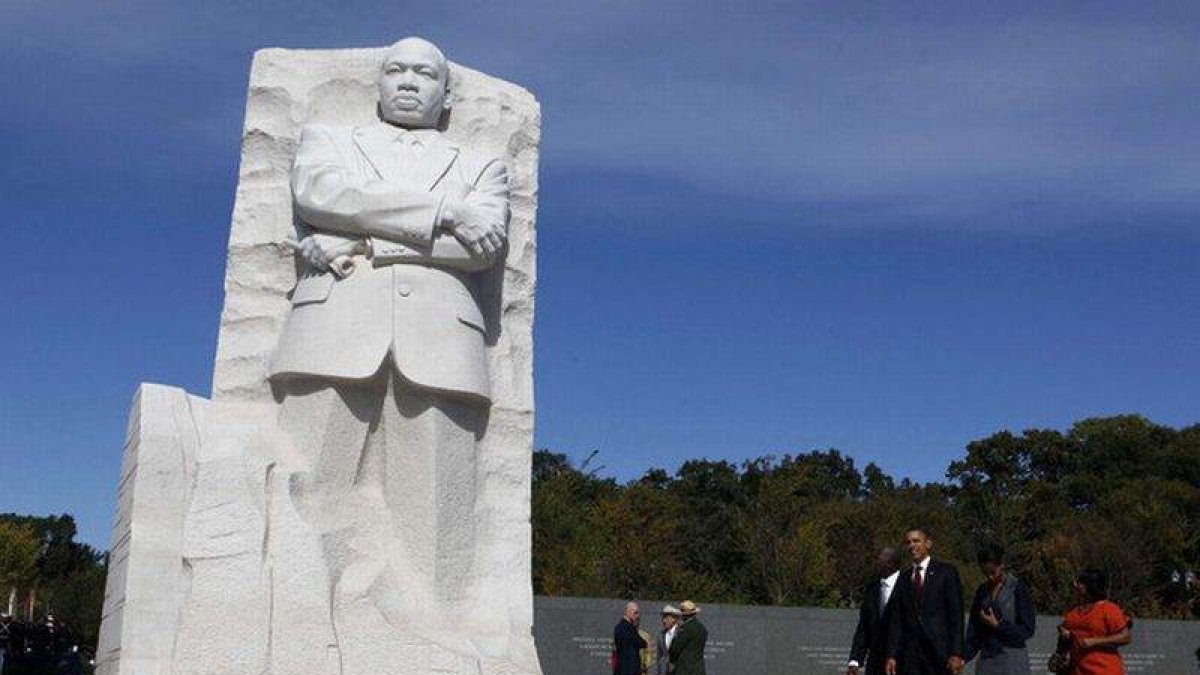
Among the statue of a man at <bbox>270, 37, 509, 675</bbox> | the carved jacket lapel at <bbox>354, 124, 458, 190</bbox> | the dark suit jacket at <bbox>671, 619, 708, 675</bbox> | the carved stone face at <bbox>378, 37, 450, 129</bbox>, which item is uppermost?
the carved stone face at <bbox>378, 37, 450, 129</bbox>

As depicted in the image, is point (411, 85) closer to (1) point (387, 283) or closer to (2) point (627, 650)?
(1) point (387, 283)

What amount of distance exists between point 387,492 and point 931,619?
3.01 m

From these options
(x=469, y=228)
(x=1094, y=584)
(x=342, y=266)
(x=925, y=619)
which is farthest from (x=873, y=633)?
(x=342, y=266)

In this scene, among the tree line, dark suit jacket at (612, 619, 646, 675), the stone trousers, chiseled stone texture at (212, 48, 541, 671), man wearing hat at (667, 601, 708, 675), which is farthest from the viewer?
the tree line

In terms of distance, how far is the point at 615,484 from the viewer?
120 ft

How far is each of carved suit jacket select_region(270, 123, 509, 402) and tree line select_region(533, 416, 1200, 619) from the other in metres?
16.9

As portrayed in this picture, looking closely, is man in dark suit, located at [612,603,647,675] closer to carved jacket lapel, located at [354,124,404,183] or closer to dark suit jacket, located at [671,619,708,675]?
dark suit jacket, located at [671,619,708,675]

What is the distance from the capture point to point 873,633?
310 inches

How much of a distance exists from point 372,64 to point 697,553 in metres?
32.5

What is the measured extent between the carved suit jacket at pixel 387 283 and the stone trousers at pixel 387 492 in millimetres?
148

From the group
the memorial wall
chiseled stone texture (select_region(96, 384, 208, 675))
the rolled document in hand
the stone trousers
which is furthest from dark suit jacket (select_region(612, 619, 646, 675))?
the rolled document in hand

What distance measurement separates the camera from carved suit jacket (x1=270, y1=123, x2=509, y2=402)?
22.4ft

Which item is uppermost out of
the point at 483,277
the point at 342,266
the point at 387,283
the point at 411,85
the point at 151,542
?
the point at 411,85

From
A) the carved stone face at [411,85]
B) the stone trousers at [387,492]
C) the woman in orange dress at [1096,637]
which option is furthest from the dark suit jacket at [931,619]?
the carved stone face at [411,85]
